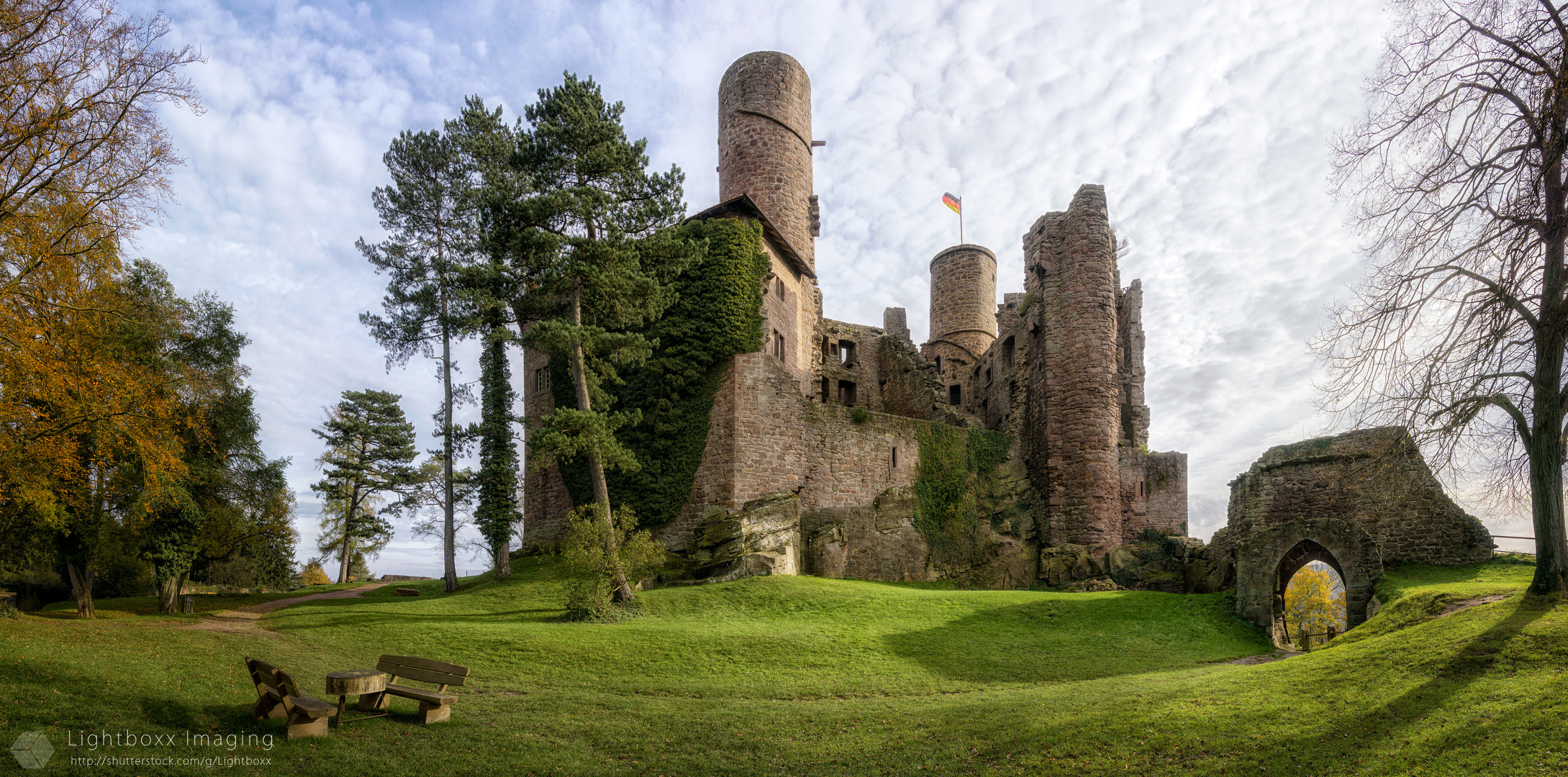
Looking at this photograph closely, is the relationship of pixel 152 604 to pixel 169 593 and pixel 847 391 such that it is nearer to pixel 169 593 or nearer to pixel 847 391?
pixel 169 593

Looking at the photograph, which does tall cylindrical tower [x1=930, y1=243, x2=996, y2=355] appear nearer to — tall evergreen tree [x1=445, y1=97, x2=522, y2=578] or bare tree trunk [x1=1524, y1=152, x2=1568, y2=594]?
tall evergreen tree [x1=445, y1=97, x2=522, y2=578]

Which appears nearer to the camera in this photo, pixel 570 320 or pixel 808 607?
pixel 808 607

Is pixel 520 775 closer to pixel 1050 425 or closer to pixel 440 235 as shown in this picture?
pixel 440 235

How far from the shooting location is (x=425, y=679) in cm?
851

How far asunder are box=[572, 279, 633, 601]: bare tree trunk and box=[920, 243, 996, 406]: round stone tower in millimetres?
27670

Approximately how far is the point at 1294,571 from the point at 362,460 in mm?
35757

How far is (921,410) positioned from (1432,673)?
25414 millimetres

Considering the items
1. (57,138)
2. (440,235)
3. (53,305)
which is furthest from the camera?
(440,235)

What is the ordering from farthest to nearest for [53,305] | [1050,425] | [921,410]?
1. [921,410]
2. [1050,425]
3. [53,305]

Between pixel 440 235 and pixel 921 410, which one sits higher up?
pixel 440 235

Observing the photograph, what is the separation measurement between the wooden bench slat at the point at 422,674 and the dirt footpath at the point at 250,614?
10201 millimetres

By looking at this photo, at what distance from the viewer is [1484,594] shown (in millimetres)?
12109

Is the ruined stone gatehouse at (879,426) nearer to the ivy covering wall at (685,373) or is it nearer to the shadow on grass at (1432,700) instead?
the ivy covering wall at (685,373)

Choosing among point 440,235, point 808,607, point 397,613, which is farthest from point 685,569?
point 440,235
